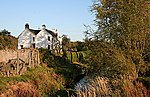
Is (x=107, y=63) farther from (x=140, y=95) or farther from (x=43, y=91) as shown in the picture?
(x=140, y=95)

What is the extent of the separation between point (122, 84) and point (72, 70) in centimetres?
2778

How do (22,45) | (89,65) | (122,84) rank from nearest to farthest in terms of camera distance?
(122,84), (89,65), (22,45)

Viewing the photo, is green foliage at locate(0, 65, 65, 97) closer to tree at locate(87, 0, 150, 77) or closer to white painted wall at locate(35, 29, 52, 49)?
tree at locate(87, 0, 150, 77)

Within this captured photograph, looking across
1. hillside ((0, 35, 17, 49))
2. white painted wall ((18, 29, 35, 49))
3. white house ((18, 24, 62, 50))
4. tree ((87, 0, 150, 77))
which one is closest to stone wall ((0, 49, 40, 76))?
tree ((87, 0, 150, 77))

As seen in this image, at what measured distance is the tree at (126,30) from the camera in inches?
972

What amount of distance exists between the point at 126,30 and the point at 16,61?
11.7 m

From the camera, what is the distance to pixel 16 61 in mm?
29984

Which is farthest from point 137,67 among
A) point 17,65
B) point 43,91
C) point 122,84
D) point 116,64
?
point 122,84

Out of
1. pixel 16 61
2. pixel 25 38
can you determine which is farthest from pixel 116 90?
pixel 25 38

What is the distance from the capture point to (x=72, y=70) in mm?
39312

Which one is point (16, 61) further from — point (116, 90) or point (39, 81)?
point (116, 90)

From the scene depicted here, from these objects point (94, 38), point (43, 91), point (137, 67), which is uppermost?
point (94, 38)

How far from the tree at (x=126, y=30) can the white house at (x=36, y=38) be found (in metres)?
36.1

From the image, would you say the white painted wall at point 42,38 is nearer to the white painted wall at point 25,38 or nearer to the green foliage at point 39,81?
the white painted wall at point 25,38
